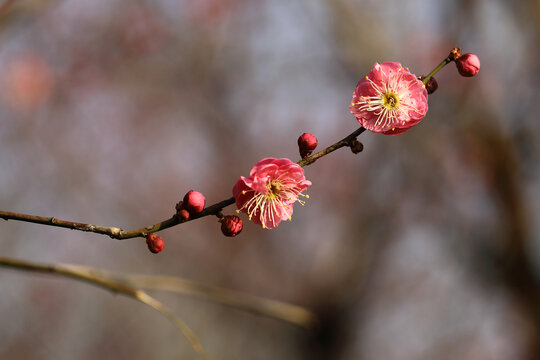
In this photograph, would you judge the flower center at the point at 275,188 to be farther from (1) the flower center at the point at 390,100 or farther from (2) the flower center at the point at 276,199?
(1) the flower center at the point at 390,100

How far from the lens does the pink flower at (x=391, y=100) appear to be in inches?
48.1

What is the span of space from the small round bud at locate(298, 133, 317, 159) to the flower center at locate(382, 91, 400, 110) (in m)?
0.28

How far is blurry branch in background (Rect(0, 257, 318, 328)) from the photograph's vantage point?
52.0 inches

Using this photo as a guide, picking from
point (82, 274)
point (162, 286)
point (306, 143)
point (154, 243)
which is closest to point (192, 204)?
point (154, 243)

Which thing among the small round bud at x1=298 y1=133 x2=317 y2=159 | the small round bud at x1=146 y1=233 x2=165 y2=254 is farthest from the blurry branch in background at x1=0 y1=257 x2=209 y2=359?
the small round bud at x1=298 y1=133 x2=317 y2=159

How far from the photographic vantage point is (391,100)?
1.25 meters

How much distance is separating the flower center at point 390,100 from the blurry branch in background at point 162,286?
827 millimetres

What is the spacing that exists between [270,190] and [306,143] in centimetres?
23

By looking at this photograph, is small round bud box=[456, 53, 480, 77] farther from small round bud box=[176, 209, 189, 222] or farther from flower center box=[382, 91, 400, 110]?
small round bud box=[176, 209, 189, 222]

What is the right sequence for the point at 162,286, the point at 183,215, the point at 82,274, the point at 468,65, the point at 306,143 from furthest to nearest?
the point at 162,286
the point at 82,274
the point at 468,65
the point at 306,143
the point at 183,215

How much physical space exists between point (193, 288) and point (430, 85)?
1041 millimetres

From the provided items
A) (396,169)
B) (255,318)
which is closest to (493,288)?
(396,169)

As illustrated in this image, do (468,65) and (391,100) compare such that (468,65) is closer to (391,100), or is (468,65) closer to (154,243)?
(391,100)

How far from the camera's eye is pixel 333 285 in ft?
15.9
